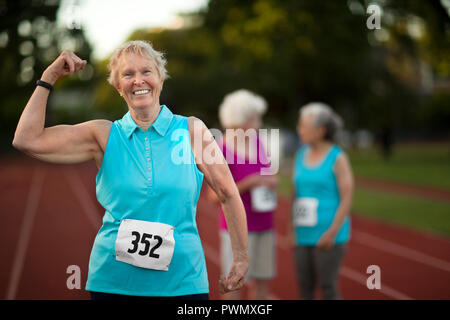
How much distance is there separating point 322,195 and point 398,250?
4.53 metres

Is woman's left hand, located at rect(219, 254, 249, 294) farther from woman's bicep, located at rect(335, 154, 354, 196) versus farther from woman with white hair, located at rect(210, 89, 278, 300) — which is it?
woman's bicep, located at rect(335, 154, 354, 196)

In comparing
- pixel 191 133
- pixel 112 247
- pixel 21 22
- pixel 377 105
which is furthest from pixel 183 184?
pixel 377 105

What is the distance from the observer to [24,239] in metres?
9.35

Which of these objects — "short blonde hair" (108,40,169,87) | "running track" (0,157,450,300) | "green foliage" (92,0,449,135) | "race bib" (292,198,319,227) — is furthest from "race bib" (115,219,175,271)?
"green foliage" (92,0,449,135)

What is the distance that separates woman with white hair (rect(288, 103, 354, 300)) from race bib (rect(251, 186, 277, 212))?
308mm

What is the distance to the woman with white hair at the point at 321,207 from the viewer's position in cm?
401

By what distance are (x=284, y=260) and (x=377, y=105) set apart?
22.3 metres

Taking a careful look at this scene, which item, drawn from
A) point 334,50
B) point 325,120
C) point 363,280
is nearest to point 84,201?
point 363,280

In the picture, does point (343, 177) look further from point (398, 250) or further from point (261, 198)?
point (398, 250)

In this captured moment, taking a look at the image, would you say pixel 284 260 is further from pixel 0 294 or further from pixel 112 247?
pixel 112 247

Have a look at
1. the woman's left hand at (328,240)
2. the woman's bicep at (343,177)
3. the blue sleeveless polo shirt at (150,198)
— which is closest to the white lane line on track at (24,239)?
the woman's left hand at (328,240)

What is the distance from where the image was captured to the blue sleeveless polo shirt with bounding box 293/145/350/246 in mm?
4094

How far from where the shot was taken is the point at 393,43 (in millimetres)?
20766
